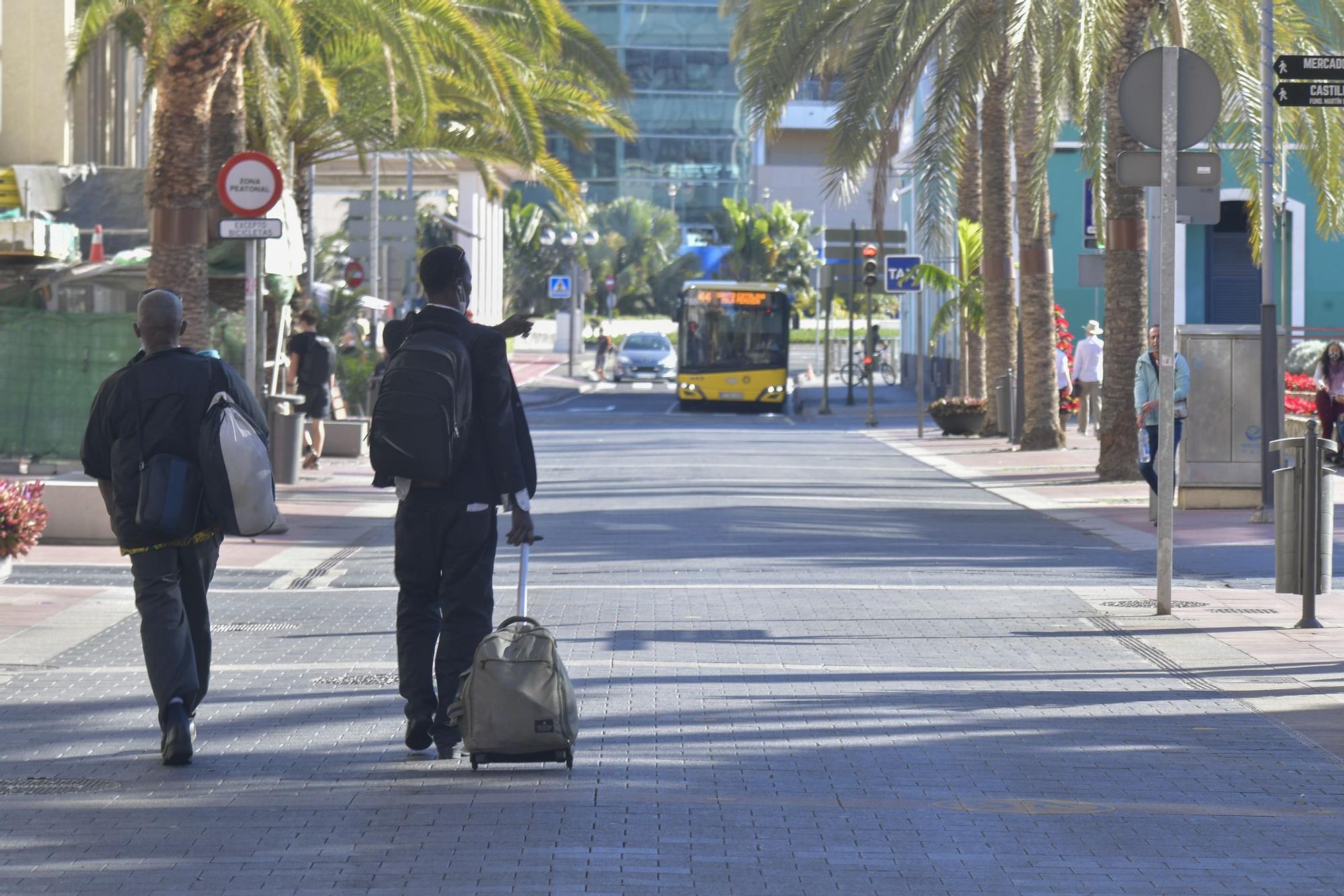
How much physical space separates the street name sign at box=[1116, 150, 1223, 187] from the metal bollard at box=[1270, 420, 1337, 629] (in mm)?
1658

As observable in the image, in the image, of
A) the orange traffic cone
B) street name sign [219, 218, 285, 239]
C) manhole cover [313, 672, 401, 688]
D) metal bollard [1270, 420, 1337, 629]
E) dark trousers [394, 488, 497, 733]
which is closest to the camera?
dark trousers [394, 488, 497, 733]

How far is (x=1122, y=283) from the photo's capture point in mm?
20500

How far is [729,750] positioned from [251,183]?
11.2 metres

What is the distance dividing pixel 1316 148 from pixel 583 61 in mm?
9796

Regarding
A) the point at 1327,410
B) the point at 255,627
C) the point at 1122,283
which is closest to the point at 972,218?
the point at 1327,410

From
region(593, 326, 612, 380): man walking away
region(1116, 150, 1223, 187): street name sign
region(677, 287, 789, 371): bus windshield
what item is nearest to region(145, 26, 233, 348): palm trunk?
region(1116, 150, 1223, 187): street name sign

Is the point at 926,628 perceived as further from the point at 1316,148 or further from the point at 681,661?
the point at 1316,148

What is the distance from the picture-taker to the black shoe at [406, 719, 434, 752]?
6.82 meters

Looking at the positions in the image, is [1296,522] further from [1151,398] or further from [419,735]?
[1151,398]

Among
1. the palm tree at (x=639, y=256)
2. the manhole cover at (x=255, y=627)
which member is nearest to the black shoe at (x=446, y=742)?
the manhole cover at (x=255, y=627)

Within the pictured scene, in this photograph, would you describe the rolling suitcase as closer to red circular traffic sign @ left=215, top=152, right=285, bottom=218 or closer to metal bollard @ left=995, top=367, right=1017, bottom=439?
red circular traffic sign @ left=215, top=152, right=285, bottom=218

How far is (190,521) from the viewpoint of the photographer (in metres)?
6.88

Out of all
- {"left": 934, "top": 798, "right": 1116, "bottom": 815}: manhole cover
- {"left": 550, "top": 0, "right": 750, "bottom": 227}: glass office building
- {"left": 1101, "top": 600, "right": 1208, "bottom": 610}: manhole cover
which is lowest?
{"left": 934, "top": 798, "right": 1116, "bottom": 815}: manhole cover

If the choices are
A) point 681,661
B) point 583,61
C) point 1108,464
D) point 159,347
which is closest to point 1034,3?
point 1108,464
